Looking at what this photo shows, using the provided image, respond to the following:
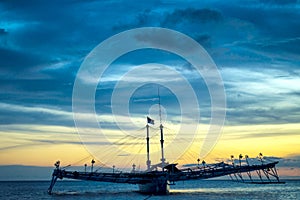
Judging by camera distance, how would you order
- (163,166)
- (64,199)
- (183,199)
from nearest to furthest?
1. (183,199)
2. (64,199)
3. (163,166)

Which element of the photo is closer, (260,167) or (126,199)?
(126,199)

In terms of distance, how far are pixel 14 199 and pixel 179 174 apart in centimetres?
4744

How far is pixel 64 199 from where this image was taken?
358ft

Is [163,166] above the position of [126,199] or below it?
above

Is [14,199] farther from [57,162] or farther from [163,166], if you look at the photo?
[163,166]

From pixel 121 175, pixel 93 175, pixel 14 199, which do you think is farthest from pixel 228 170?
pixel 14 199

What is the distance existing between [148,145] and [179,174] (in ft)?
77.6

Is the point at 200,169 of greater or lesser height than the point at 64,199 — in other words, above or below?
above

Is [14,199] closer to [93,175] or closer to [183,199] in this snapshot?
[93,175]

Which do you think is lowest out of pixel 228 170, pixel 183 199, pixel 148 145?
pixel 183 199

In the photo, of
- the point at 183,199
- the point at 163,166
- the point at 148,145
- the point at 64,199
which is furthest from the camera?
the point at 148,145

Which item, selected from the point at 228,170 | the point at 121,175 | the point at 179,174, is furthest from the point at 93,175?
the point at 228,170

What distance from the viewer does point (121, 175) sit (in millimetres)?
114000

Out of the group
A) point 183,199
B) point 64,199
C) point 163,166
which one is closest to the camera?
point 183,199
